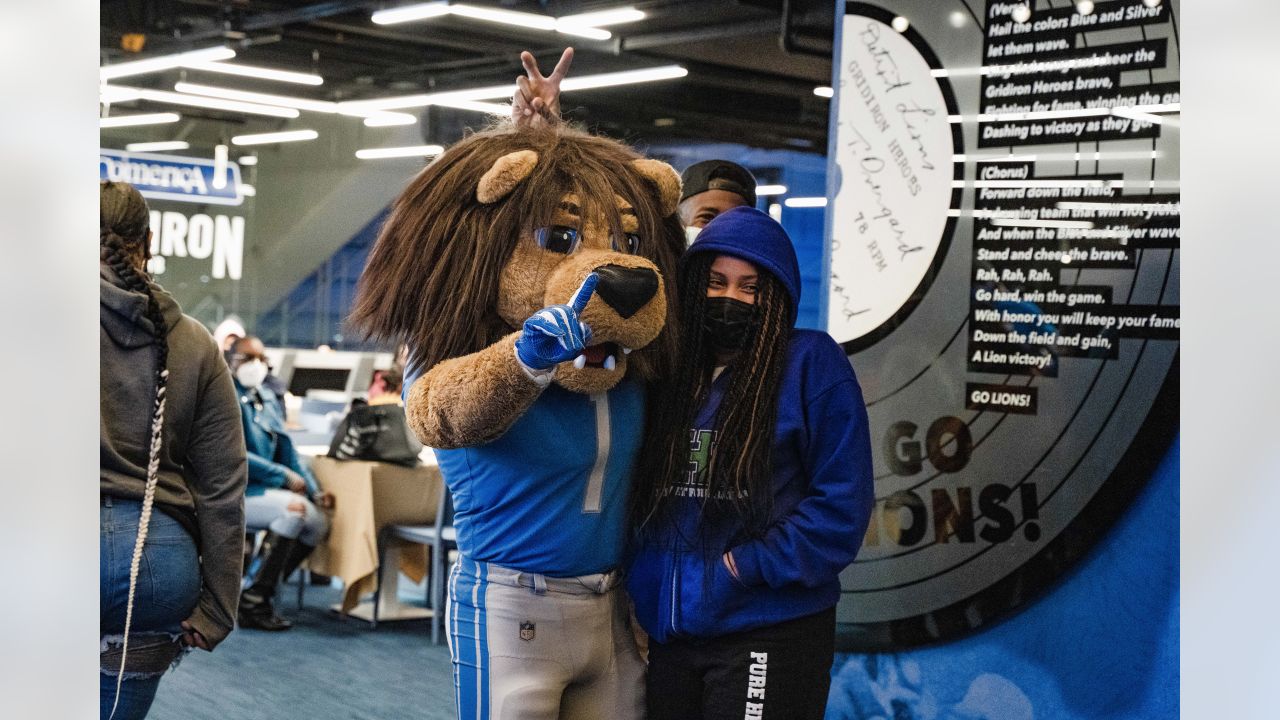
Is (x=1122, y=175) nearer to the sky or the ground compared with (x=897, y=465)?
nearer to the sky

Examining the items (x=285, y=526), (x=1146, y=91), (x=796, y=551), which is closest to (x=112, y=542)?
(x=796, y=551)

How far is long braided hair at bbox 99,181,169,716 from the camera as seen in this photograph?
221 cm

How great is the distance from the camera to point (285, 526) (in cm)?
534

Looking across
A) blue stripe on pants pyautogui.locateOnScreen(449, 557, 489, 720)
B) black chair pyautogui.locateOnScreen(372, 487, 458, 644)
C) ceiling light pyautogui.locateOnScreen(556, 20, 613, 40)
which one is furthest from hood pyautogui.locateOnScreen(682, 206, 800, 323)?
ceiling light pyautogui.locateOnScreen(556, 20, 613, 40)

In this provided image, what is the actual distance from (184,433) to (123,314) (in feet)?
0.82

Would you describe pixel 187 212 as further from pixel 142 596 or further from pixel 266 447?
pixel 142 596

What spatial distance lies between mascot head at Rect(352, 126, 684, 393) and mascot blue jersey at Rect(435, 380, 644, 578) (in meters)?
0.07

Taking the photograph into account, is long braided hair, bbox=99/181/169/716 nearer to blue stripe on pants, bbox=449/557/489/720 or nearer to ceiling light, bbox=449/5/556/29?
blue stripe on pants, bbox=449/557/489/720

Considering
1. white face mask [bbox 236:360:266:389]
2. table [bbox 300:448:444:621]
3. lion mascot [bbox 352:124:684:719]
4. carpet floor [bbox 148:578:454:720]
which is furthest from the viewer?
white face mask [bbox 236:360:266:389]

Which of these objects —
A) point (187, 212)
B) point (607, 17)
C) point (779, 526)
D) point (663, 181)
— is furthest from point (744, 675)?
point (187, 212)

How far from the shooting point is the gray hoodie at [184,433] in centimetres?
224

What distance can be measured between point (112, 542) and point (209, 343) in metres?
0.42

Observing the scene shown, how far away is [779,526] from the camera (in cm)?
191
